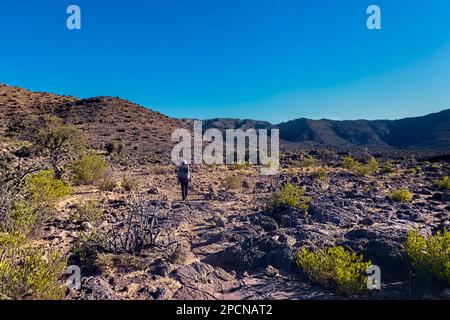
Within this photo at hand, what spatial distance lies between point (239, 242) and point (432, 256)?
2835 millimetres

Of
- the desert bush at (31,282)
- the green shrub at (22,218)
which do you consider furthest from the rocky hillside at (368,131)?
the desert bush at (31,282)

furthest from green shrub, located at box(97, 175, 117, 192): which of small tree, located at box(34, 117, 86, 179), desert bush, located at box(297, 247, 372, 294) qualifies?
desert bush, located at box(297, 247, 372, 294)

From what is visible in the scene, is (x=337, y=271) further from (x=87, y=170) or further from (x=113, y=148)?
(x=113, y=148)

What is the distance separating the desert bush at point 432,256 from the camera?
12.7 feet

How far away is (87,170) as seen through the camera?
1084cm

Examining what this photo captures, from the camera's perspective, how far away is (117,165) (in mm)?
17516

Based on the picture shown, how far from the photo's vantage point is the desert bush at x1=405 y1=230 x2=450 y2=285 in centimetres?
388

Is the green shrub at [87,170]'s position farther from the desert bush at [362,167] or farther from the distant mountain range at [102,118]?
the distant mountain range at [102,118]

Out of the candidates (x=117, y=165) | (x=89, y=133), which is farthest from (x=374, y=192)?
(x=89, y=133)

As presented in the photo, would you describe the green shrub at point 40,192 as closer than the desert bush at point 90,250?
No

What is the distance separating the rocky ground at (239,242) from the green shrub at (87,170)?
4.10 ft

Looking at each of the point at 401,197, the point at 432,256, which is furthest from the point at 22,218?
the point at 401,197

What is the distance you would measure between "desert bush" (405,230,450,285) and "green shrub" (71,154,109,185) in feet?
31.4

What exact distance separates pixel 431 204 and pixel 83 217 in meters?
8.78
